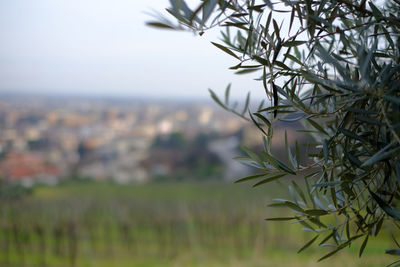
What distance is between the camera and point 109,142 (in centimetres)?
299

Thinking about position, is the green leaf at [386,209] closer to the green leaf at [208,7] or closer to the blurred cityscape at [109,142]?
the green leaf at [208,7]

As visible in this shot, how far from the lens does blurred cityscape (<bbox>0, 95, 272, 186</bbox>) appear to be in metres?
2.67

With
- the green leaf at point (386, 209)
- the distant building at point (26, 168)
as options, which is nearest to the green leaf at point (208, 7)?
the green leaf at point (386, 209)

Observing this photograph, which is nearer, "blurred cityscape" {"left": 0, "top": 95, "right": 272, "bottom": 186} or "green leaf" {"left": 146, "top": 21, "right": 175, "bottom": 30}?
"green leaf" {"left": 146, "top": 21, "right": 175, "bottom": 30}

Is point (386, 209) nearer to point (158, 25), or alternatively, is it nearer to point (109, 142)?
point (158, 25)

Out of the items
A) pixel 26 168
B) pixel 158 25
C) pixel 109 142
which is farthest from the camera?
pixel 109 142

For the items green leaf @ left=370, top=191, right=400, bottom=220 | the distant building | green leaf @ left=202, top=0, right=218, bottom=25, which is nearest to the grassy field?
the distant building

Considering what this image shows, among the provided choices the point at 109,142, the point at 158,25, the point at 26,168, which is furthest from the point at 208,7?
the point at 109,142

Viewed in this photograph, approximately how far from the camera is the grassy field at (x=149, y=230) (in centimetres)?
230

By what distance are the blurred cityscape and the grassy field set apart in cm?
13

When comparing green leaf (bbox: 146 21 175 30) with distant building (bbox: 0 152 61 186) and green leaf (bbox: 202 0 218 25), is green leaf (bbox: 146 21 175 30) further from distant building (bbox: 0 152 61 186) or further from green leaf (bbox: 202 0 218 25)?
distant building (bbox: 0 152 61 186)

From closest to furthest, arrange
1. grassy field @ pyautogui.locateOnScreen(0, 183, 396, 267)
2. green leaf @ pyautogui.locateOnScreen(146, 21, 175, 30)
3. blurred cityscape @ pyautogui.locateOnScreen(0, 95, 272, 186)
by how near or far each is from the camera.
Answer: green leaf @ pyautogui.locateOnScreen(146, 21, 175, 30), grassy field @ pyautogui.locateOnScreen(0, 183, 396, 267), blurred cityscape @ pyautogui.locateOnScreen(0, 95, 272, 186)

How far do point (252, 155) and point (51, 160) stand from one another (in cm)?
266

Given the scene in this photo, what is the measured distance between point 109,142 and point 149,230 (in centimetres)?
79
